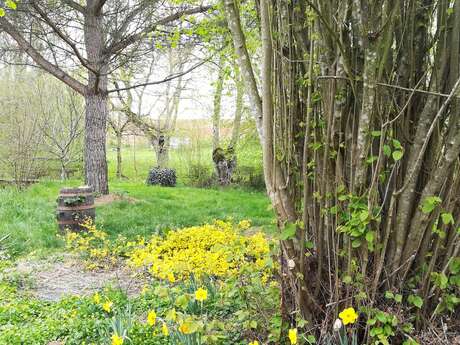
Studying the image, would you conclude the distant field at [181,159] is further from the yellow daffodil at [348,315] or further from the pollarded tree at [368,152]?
the yellow daffodil at [348,315]

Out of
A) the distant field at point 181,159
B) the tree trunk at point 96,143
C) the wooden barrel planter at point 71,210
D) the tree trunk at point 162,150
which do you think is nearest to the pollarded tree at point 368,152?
the wooden barrel planter at point 71,210

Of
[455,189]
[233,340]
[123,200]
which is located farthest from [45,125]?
[455,189]

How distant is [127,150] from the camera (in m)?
17.4

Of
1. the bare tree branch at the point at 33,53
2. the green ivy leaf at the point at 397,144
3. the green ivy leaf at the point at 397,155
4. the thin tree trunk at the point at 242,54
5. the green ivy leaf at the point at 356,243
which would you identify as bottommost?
the green ivy leaf at the point at 356,243

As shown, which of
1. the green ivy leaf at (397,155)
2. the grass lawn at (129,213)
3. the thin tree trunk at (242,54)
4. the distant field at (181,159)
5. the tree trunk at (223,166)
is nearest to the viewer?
the green ivy leaf at (397,155)

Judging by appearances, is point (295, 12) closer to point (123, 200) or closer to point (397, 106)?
point (397, 106)

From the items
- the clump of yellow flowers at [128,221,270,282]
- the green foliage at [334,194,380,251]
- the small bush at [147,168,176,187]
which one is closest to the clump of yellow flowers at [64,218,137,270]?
the clump of yellow flowers at [128,221,270,282]

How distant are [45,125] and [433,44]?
35.8ft

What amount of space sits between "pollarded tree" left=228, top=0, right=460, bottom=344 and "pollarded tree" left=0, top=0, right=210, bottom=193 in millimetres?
5801

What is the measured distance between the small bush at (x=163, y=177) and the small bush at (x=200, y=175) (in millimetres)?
571

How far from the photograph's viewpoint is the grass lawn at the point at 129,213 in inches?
230

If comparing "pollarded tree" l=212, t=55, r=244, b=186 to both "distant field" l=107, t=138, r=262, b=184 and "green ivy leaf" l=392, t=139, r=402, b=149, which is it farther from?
"green ivy leaf" l=392, t=139, r=402, b=149

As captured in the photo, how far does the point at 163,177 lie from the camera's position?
12883 millimetres

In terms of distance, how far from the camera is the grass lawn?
5.83 meters
